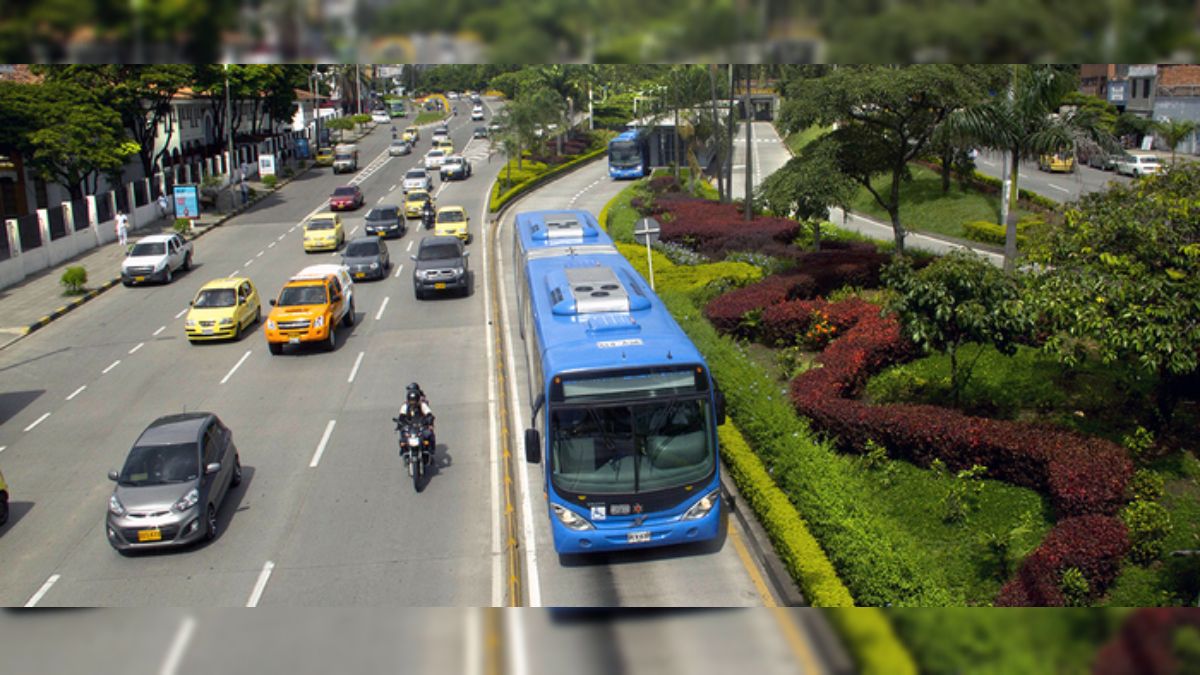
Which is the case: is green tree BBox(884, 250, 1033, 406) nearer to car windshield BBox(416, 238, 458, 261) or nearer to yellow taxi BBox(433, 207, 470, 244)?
car windshield BBox(416, 238, 458, 261)

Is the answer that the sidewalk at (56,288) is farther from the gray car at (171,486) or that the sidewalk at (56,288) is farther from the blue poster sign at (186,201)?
the gray car at (171,486)

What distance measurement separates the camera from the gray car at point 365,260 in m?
34.4

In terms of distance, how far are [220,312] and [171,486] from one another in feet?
43.5

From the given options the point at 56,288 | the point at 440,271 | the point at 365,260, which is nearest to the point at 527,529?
the point at 440,271

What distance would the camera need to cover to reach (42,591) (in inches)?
527

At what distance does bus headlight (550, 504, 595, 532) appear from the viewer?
12.8 m

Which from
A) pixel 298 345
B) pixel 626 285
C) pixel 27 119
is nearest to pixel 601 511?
→ pixel 626 285

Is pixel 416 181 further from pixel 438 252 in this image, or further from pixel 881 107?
pixel 881 107

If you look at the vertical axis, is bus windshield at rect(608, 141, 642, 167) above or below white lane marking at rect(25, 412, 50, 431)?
above

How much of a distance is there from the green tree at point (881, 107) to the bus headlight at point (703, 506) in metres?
10.6

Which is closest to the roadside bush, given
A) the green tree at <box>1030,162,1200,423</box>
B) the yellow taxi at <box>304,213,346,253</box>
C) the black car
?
the yellow taxi at <box>304,213,346,253</box>

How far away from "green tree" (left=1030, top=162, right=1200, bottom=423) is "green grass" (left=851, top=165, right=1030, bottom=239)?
23981 mm

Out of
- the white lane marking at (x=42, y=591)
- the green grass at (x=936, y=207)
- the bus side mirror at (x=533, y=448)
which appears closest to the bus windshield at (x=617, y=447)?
the bus side mirror at (x=533, y=448)

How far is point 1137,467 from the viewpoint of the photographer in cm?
1352
